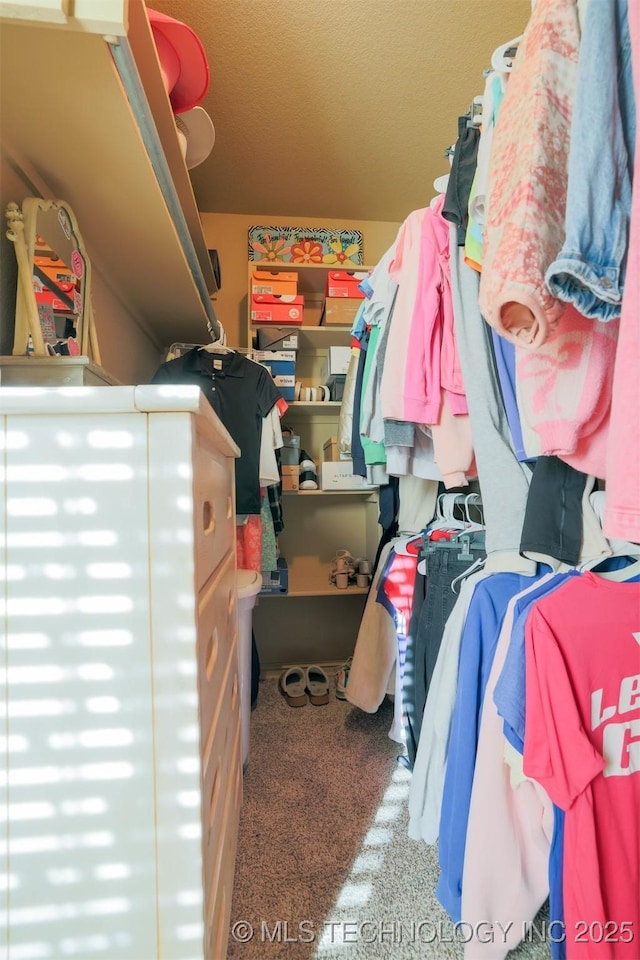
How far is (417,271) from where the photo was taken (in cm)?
128

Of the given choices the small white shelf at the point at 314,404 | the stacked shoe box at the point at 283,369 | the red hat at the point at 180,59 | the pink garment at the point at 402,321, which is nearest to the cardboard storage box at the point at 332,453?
the small white shelf at the point at 314,404

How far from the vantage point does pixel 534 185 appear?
58 cm

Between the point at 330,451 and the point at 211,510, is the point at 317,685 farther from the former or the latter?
the point at 211,510

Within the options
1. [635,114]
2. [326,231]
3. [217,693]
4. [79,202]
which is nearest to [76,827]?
[217,693]

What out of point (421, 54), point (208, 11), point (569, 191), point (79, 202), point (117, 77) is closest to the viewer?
point (569, 191)

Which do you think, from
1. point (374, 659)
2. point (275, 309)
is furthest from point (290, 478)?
point (374, 659)

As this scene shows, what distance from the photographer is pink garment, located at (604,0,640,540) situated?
49 cm

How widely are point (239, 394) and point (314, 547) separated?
91cm

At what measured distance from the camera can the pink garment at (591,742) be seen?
73 cm

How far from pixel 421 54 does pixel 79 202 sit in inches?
48.0

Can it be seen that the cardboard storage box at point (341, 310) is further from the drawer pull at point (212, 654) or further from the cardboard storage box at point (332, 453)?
the drawer pull at point (212, 654)

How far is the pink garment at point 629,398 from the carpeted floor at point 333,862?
2.91 ft

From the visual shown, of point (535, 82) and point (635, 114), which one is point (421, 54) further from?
point (635, 114)

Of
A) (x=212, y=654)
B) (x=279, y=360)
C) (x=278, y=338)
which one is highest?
(x=278, y=338)
